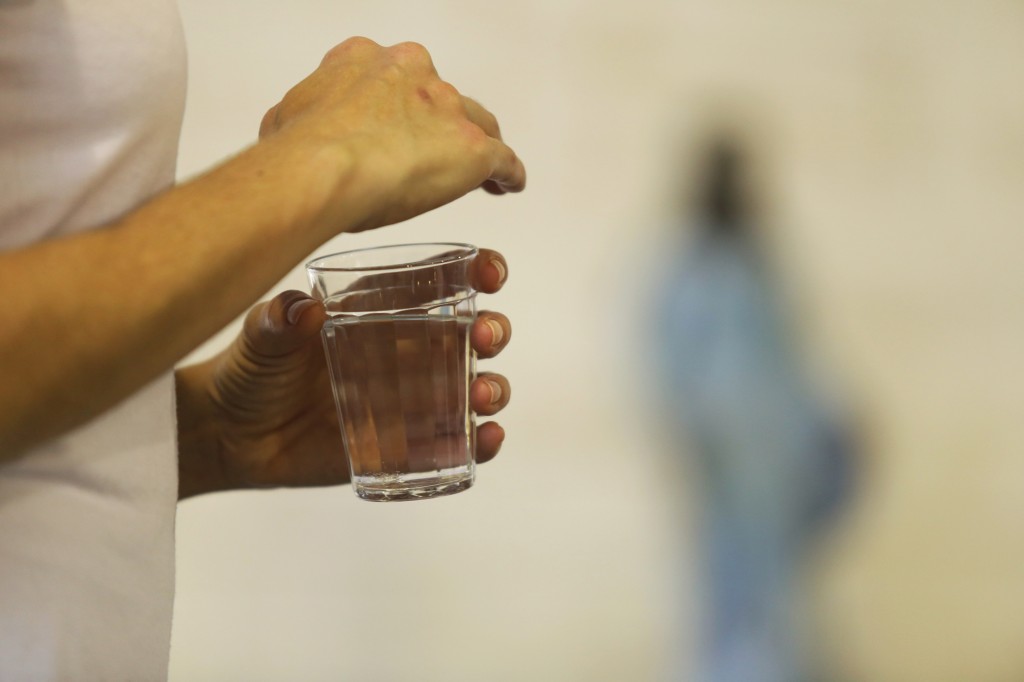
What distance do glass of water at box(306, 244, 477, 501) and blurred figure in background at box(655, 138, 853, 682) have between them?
1.56 metres

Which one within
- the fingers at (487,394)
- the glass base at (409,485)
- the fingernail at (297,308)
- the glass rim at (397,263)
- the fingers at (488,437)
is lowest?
the glass base at (409,485)

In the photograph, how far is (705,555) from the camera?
2.28 meters

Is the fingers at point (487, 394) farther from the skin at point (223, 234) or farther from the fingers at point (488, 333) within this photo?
the skin at point (223, 234)

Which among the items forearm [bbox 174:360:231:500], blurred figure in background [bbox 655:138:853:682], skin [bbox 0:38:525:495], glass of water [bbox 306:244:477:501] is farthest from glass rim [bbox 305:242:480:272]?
blurred figure in background [bbox 655:138:853:682]

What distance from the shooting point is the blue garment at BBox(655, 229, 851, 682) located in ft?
7.22

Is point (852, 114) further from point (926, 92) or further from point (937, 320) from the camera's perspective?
point (937, 320)

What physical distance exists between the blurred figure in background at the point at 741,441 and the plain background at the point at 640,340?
0.11 metres

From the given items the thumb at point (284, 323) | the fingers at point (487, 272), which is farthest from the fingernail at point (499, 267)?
the thumb at point (284, 323)

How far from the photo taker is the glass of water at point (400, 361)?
2.21 feet

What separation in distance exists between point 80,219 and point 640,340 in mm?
1894

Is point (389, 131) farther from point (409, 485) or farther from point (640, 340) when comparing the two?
point (640, 340)

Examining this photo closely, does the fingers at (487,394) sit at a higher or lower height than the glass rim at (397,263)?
lower

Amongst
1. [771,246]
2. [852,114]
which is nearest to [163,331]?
[771,246]

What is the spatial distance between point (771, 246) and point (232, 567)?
1.42m
